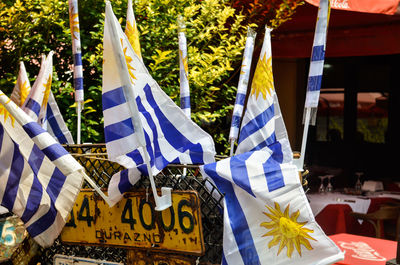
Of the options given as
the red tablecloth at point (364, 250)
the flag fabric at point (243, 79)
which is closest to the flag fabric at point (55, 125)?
the flag fabric at point (243, 79)

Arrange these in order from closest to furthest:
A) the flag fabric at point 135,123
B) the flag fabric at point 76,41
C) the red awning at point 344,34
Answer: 1. the flag fabric at point 135,123
2. the flag fabric at point 76,41
3. the red awning at point 344,34

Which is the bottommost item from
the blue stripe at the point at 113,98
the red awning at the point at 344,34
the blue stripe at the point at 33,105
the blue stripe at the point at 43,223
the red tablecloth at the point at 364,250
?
the red tablecloth at the point at 364,250

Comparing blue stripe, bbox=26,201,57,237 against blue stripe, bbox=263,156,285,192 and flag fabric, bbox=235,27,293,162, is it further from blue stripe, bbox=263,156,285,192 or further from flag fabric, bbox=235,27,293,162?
blue stripe, bbox=263,156,285,192

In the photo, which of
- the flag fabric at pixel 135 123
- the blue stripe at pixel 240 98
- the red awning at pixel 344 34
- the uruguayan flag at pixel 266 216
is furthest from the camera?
the red awning at pixel 344 34

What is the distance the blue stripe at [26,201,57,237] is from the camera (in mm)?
2033

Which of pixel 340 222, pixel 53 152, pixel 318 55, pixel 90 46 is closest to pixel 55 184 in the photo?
pixel 53 152

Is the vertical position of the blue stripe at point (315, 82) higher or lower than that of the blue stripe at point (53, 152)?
A: higher

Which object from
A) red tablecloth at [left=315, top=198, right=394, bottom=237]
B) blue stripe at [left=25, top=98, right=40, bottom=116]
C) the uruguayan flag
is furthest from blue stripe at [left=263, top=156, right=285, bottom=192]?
red tablecloth at [left=315, top=198, right=394, bottom=237]

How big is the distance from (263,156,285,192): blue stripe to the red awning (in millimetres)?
4212

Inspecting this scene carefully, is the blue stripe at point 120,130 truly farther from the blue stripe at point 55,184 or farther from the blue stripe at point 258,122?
the blue stripe at point 258,122

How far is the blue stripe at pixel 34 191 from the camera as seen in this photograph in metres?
2.03

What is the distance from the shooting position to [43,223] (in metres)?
2.04

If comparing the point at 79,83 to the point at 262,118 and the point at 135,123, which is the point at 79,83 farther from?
the point at 262,118

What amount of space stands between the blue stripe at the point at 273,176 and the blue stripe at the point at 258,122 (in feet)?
0.80
